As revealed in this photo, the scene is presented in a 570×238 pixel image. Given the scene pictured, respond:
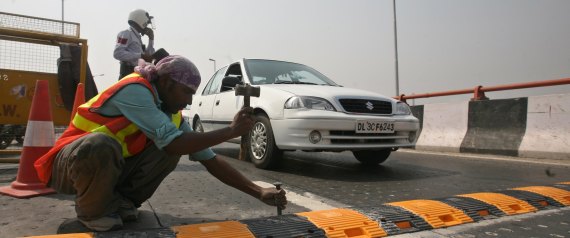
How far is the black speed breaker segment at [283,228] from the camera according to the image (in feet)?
6.31

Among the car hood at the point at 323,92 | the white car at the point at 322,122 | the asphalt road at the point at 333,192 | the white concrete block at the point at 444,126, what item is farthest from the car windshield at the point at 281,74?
the white concrete block at the point at 444,126

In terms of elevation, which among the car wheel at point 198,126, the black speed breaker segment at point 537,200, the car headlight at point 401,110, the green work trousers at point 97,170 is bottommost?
the black speed breaker segment at point 537,200

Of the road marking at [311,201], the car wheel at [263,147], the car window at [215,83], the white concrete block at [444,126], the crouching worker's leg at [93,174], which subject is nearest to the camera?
the crouching worker's leg at [93,174]

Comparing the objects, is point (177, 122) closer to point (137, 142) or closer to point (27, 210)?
point (137, 142)

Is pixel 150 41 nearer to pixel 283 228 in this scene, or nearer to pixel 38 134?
pixel 38 134

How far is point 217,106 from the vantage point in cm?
587

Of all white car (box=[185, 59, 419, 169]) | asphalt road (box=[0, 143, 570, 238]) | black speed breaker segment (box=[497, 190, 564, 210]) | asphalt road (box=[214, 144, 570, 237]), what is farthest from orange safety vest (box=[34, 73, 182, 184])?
black speed breaker segment (box=[497, 190, 564, 210])

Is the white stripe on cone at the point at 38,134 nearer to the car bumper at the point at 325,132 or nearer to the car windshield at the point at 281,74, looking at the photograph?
the car bumper at the point at 325,132

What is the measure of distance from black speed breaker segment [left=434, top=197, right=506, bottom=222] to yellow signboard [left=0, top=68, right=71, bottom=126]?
4412 millimetres

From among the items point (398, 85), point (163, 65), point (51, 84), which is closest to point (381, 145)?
point (163, 65)

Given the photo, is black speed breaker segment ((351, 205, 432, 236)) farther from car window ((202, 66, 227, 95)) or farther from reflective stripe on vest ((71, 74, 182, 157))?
car window ((202, 66, 227, 95))

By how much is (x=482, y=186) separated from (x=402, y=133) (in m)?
1.13

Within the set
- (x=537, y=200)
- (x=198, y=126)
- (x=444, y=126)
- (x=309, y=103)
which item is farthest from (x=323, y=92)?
(x=444, y=126)

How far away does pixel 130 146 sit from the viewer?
2.15m
